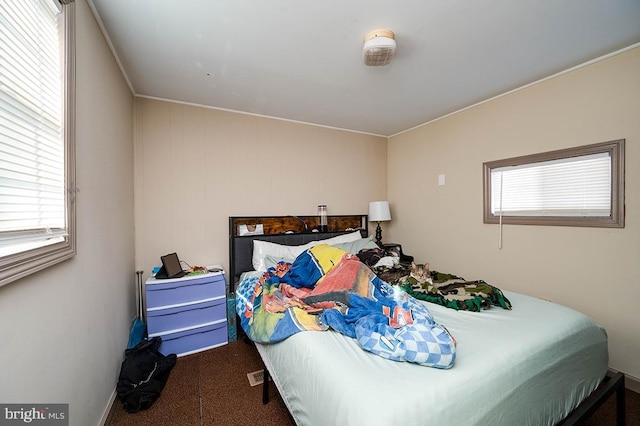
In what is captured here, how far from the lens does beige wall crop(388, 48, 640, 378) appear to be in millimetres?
1847

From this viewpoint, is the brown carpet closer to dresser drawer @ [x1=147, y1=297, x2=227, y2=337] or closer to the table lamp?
dresser drawer @ [x1=147, y1=297, x2=227, y2=337]

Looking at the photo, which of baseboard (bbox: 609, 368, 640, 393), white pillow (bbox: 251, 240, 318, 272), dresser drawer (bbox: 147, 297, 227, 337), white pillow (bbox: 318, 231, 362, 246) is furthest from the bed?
white pillow (bbox: 318, 231, 362, 246)

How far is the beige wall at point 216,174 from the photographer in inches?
99.4

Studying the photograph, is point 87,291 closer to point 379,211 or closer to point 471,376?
point 471,376

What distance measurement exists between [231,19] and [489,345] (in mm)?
2289

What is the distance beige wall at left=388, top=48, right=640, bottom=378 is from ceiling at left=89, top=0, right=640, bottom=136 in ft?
0.79

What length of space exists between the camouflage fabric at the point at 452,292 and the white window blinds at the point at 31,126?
203 cm

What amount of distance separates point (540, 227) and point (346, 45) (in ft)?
7.75

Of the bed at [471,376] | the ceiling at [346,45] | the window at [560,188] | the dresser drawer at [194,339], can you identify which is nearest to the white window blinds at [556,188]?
the window at [560,188]

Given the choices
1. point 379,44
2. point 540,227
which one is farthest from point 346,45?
point 540,227

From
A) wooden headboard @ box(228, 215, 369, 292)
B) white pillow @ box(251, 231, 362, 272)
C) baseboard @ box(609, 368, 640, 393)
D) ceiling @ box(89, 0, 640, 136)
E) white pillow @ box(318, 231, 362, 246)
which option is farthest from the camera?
white pillow @ box(318, 231, 362, 246)

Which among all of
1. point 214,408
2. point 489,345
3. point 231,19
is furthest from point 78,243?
point 489,345

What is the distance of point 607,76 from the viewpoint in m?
1.91

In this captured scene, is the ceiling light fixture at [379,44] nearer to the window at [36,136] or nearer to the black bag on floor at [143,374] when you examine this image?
the window at [36,136]
